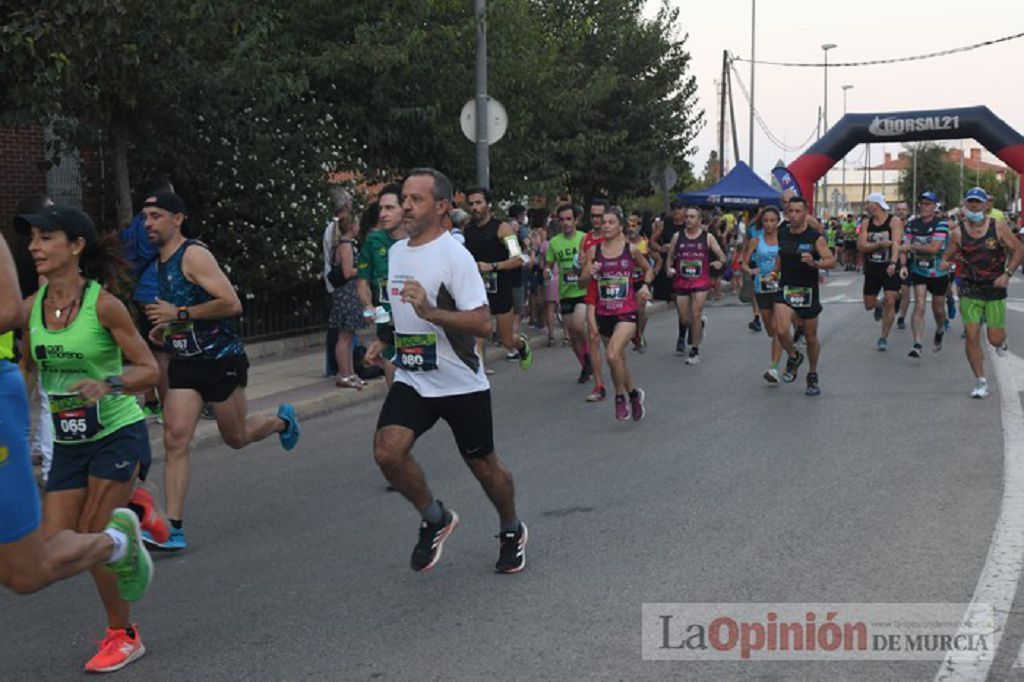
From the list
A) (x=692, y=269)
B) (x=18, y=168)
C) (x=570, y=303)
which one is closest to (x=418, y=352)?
(x=570, y=303)

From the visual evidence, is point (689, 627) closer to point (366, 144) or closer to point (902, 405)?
point (902, 405)

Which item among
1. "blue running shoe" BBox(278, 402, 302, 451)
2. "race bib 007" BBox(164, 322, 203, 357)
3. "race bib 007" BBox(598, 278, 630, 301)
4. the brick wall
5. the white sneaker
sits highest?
the brick wall

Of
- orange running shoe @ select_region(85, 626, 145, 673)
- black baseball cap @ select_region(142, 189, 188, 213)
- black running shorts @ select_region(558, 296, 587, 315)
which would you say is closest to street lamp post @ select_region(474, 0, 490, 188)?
black running shorts @ select_region(558, 296, 587, 315)

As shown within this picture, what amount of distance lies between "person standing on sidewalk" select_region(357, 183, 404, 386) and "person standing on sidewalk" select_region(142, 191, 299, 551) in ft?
5.03

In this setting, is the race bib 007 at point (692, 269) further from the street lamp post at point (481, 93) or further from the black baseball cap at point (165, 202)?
the black baseball cap at point (165, 202)

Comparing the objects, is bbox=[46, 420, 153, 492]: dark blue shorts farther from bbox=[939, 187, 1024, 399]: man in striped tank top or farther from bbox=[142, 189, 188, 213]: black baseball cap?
bbox=[939, 187, 1024, 399]: man in striped tank top

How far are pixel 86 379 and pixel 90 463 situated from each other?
335 mm

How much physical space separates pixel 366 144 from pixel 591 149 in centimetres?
1059

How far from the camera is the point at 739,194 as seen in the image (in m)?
31.5

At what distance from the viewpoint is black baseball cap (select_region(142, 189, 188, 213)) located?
240 inches

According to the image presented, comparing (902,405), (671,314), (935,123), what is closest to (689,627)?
(902,405)

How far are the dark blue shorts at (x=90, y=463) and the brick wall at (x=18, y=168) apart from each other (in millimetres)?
10998

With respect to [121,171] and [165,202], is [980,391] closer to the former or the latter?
[165,202]

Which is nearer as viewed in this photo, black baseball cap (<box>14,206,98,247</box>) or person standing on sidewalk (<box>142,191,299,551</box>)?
black baseball cap (<box>14,206,98,247</box>)
